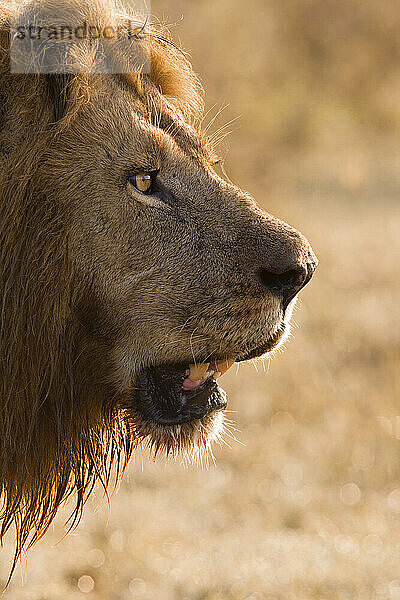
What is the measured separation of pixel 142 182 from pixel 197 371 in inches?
19.2

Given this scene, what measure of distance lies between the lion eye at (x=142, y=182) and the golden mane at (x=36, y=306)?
0.19 metres

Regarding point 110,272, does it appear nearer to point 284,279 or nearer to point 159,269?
point 159,269

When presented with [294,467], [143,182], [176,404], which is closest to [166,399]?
[176,404]

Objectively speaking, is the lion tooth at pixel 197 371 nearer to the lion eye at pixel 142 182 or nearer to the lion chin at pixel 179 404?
the lion chin at pixel 179 404

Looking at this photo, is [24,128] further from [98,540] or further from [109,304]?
[98,540]

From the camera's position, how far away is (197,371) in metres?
2.32

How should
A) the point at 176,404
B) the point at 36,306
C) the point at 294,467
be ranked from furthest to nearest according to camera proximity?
the point at 294,467, the point at 176,404, the point at 36,306

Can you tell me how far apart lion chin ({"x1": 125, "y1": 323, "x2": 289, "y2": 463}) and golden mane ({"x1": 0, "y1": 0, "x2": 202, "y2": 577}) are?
0.10 metres

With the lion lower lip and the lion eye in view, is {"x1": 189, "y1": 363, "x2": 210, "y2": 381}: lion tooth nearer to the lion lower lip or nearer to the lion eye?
the lion lower lip

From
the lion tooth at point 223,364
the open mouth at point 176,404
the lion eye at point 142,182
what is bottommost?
the open mouth at point 176,404

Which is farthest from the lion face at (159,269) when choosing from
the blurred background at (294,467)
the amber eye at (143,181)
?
the blurred background at (294,467)

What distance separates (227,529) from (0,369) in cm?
247

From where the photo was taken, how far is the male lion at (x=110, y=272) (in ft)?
7.03

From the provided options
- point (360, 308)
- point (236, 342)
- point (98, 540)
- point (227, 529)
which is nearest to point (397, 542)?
point (227, 529)
